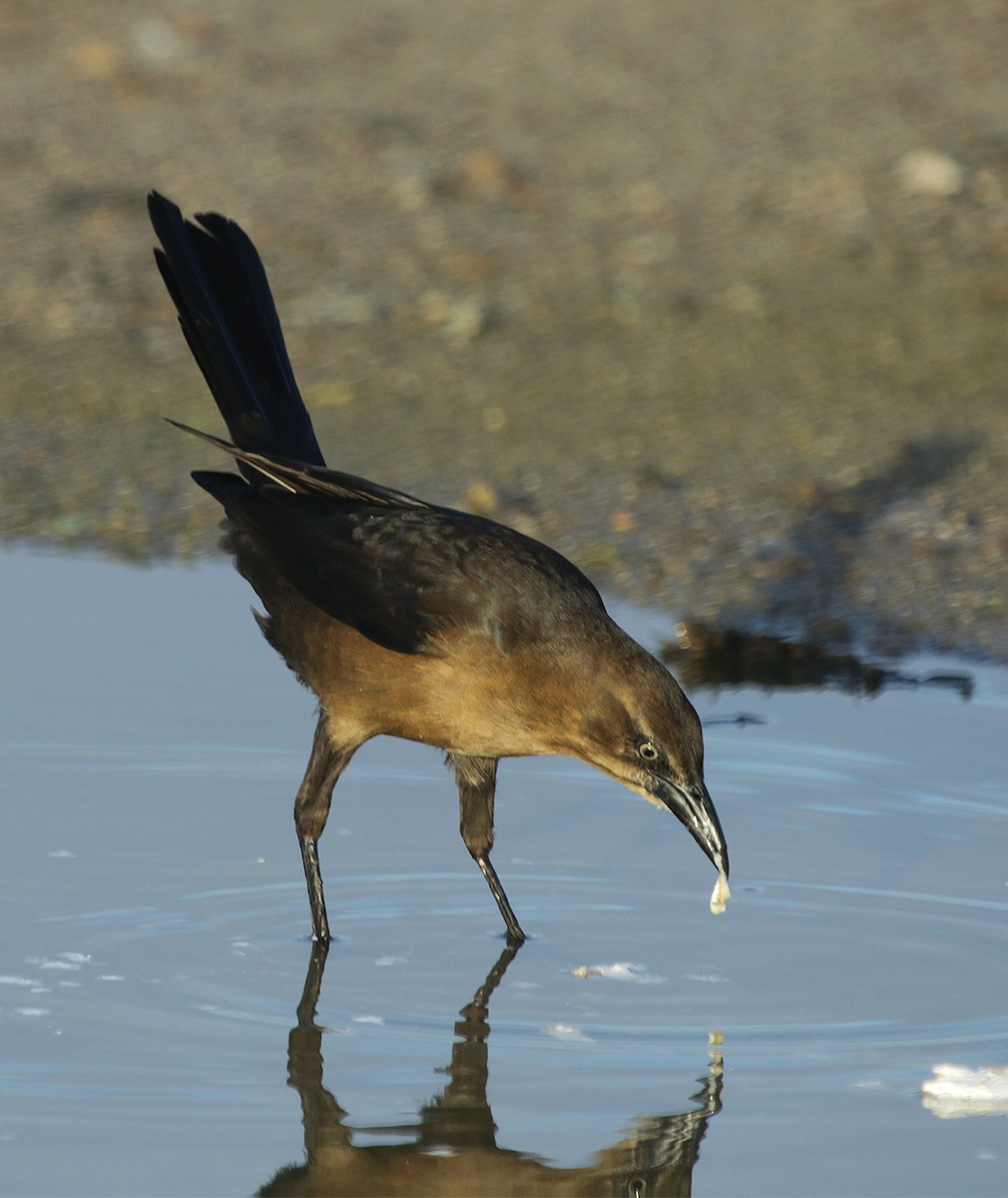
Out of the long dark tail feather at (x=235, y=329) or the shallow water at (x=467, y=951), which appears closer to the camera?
the shallow water at (x=467, y=951)

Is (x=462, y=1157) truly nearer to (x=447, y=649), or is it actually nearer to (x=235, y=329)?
(x=447, y=649)

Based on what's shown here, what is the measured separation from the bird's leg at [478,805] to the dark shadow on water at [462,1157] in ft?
3.39

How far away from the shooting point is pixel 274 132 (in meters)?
10.1

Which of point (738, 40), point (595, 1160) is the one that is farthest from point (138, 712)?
point (738, 40)

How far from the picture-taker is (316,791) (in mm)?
4738

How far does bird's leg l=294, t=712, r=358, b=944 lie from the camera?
15.3ft

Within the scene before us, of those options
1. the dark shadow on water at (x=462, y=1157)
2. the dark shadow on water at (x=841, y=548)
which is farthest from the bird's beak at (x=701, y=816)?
the dark shadow on water at (x=841, y=548)

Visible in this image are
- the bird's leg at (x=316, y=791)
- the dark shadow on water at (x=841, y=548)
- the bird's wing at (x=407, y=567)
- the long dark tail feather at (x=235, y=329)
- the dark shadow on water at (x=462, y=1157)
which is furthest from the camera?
the dark shadow on water at (x=841, y=548)

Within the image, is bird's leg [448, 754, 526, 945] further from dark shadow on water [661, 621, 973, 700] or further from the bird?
dark shadow on water [661, 621, 973, 700]

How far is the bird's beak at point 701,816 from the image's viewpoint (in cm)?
435

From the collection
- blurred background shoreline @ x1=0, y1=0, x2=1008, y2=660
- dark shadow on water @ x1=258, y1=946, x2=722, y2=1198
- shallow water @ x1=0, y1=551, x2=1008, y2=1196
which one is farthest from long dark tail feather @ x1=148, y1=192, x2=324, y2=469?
dark shadow on water @ x1=258, y1=946, x2=722, y2=1198

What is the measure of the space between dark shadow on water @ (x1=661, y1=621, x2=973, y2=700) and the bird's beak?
1625 mm

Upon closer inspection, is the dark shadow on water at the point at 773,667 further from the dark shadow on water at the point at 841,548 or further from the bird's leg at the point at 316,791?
the bird's leg at the point at 316,791

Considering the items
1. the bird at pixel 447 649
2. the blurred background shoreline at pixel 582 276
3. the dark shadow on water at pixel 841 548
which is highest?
the blurred background shoreline at pixel 582 276
